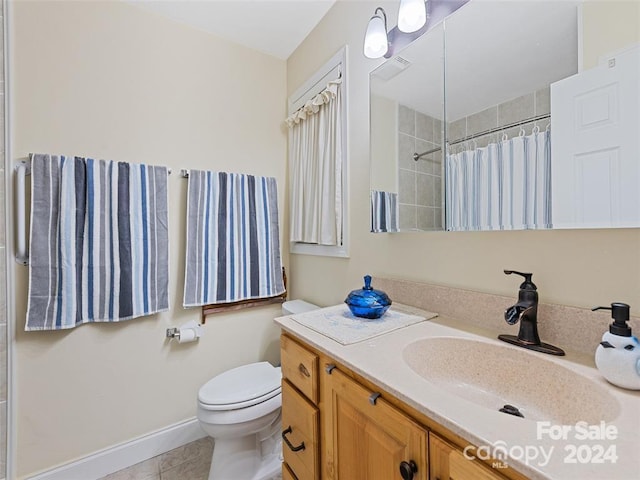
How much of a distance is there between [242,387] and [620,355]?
4.50 feet

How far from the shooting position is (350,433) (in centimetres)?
73

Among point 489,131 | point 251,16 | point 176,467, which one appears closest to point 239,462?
A: point 176,467

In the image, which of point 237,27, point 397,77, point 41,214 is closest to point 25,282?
point 41,214

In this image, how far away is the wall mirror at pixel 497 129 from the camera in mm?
711

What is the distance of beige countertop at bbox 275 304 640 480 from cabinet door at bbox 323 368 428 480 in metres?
0.06

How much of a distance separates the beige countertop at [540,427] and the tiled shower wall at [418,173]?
0.57m

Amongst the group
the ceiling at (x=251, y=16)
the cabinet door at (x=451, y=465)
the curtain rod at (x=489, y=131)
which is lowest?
the cabinet door at (x=451, y=465)

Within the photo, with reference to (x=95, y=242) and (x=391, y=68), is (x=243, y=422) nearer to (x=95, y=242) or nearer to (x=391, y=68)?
(x=95, y=242)

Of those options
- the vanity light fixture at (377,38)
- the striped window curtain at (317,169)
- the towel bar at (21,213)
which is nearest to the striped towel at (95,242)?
the towel bar at (21,213)

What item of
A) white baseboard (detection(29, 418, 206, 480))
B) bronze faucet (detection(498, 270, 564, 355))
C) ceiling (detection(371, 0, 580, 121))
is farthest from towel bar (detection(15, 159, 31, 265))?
bronze faucet (detection(498, 270, 564, 355))

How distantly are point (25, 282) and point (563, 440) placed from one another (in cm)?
197

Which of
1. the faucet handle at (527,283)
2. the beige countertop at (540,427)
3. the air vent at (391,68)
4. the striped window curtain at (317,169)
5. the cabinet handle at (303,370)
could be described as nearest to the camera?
the beige countertop at (540,427)

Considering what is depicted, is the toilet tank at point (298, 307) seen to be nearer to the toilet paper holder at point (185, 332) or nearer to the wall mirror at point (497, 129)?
the toilet paper holder at point (185, 332)

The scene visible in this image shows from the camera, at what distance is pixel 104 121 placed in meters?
1.48
